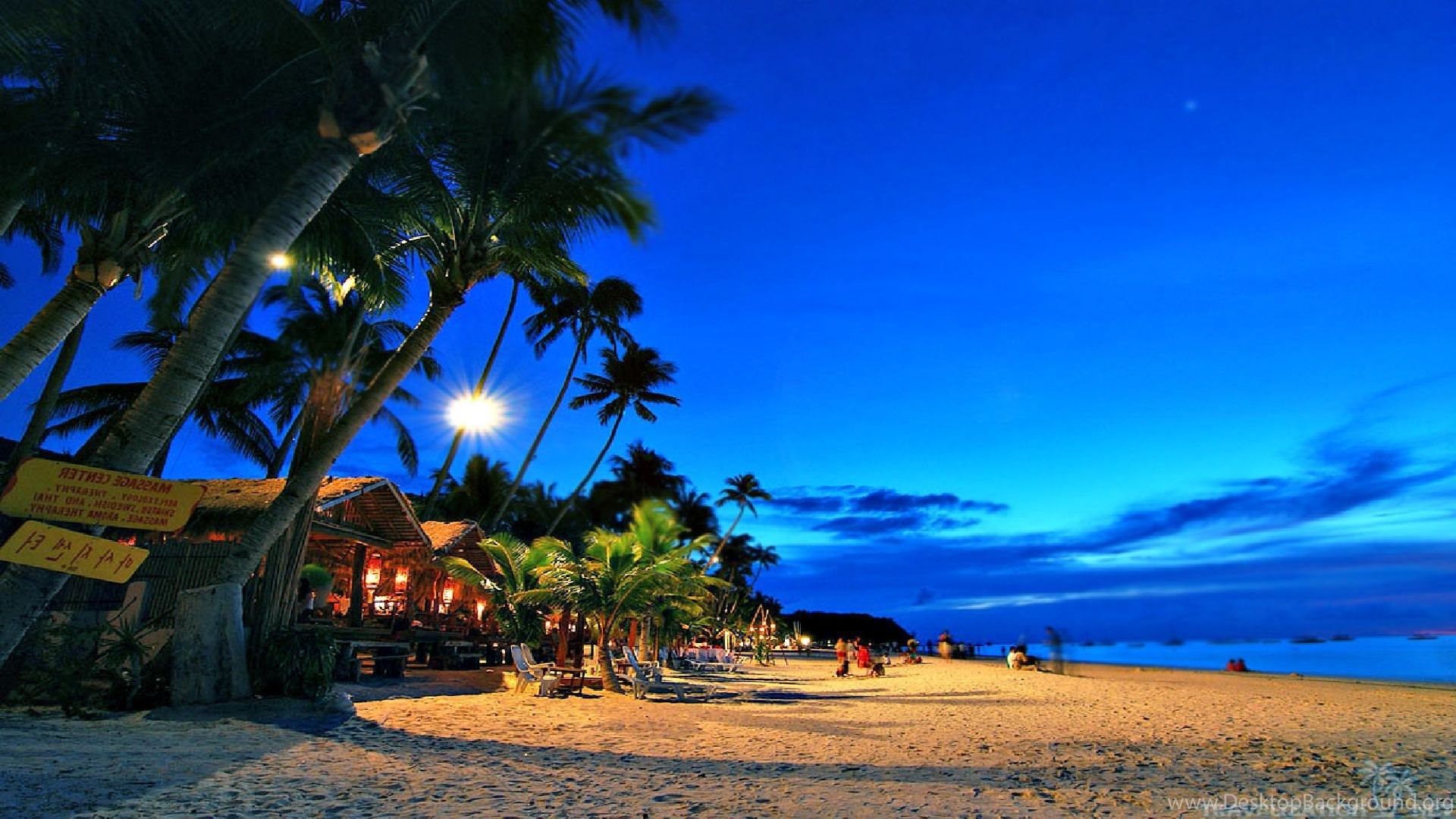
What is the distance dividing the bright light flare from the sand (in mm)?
8812

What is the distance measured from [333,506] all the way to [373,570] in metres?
5.37

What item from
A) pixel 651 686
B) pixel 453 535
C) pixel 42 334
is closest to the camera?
pixel 42 334

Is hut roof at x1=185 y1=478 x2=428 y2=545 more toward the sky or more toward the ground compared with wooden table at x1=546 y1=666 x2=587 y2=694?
more toward the sky

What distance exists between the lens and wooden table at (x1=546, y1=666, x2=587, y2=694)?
13.4 m

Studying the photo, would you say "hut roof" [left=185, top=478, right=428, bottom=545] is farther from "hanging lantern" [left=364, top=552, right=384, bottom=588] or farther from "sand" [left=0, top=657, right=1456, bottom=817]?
"sand" [left=0, top=657, right=1456, bottom=817]

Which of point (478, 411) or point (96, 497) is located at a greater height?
point (478, 411)

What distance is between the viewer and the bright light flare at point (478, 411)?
19.9m

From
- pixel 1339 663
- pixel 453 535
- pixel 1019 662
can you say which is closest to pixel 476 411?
pixel 453 535

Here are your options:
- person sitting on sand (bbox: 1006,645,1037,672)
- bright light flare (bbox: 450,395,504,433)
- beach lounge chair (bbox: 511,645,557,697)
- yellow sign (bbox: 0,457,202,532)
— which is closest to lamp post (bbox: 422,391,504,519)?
bright light flare (bbox: 450,395,504,433)

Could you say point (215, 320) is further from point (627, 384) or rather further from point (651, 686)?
point (627, 384)

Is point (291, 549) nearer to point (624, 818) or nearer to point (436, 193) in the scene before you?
point (436, 193)

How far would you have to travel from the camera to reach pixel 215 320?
479cm

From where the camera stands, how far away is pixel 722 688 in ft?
56.0

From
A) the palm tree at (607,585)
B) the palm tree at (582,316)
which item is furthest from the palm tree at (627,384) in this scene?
the palm tree at (607,585)
